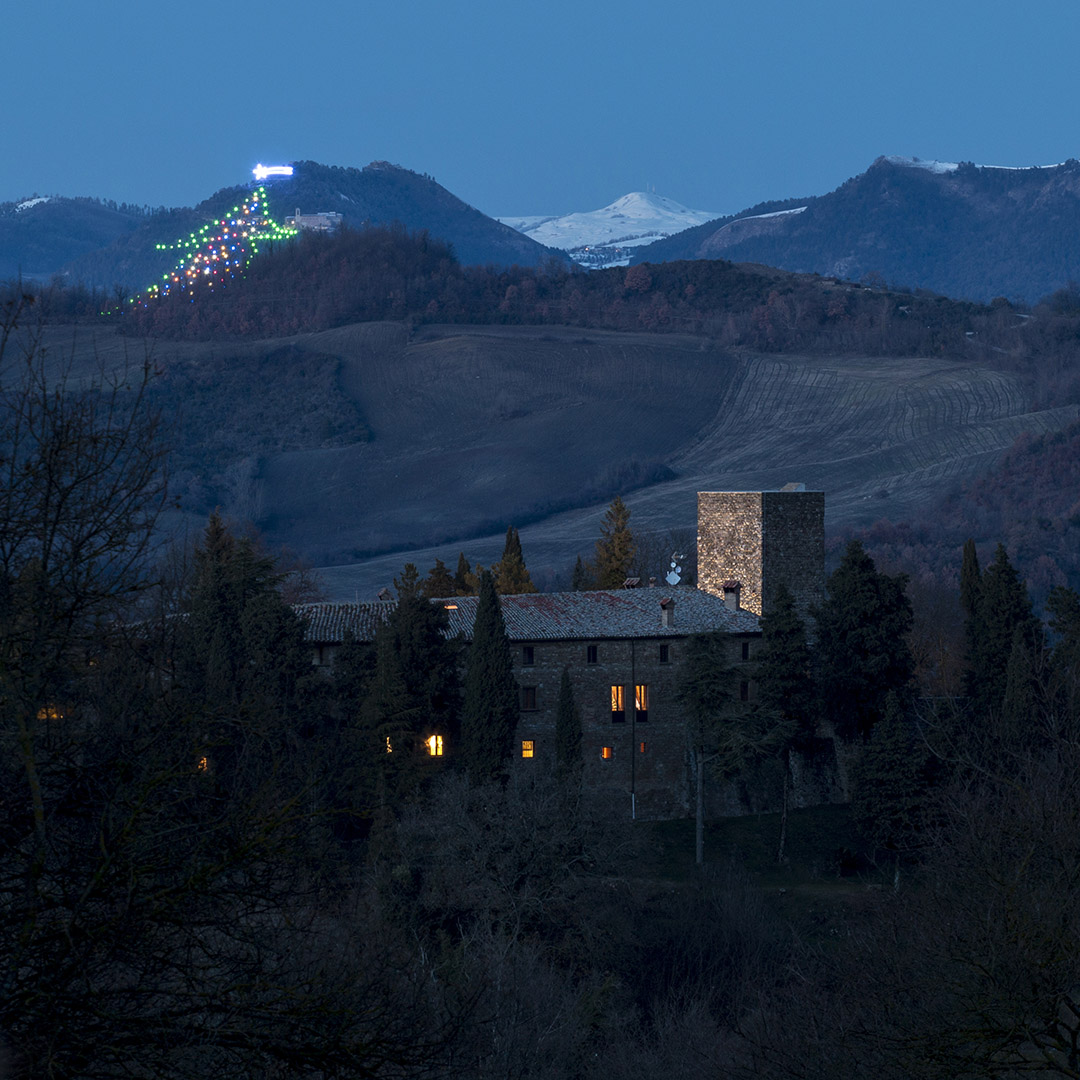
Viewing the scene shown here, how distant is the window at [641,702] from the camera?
109 feet

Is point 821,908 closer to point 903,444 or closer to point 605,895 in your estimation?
point 605,895

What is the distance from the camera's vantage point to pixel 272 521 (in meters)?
102

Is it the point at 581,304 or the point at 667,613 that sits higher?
the point at 581,304

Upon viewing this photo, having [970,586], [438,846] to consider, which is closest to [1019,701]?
[970,586]

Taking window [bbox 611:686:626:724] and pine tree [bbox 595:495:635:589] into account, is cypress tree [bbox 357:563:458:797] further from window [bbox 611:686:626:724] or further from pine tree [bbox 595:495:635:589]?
pine tree [bbox 595:495:635:589]

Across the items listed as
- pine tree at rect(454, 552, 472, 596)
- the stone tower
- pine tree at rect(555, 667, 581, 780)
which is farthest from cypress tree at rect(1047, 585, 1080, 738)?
pine tree at rect(454, 552, 472, 596)

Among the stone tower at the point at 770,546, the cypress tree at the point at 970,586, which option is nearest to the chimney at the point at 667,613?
the stone tower at the point at 770,546

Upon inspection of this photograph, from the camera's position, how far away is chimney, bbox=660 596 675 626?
3400cm

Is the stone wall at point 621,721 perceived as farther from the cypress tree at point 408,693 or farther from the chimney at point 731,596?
the chimney at point 731,596

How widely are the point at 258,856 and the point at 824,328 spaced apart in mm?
120170

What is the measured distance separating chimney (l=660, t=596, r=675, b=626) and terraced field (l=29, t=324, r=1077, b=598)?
47180 millimetres

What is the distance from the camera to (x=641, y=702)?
3331 cm

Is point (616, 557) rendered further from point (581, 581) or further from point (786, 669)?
point (786, 669)

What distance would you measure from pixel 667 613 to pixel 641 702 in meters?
2.27
